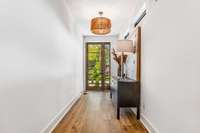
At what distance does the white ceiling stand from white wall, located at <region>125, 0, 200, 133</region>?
1.31 m

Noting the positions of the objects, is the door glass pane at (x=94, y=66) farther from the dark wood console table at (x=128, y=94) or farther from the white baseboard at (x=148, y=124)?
the white baseboard at (x=148, y=124)

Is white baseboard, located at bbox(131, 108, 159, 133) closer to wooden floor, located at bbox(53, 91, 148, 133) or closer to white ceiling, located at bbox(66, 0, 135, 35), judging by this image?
wooden floor, located at bbox(53, 91, 148, 133)

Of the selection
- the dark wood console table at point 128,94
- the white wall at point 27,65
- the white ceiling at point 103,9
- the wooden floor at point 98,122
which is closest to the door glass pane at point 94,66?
the white ceiling at point 103,9

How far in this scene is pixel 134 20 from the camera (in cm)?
482

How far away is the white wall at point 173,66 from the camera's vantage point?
5.04 feet

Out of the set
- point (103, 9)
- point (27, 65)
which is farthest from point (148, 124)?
point (103, 9)

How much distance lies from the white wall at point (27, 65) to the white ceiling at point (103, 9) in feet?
4.05

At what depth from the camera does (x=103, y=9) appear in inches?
179

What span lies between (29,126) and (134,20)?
12.6 ft

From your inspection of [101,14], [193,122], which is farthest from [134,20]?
[193,122]

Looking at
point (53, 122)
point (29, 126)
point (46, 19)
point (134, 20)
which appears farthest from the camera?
point (134, 20)

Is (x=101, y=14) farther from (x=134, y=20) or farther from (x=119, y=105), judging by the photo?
(x=119, y=105)

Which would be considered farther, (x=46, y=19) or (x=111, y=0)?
(x=111, y=0)

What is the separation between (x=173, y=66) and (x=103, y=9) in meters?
3.05
